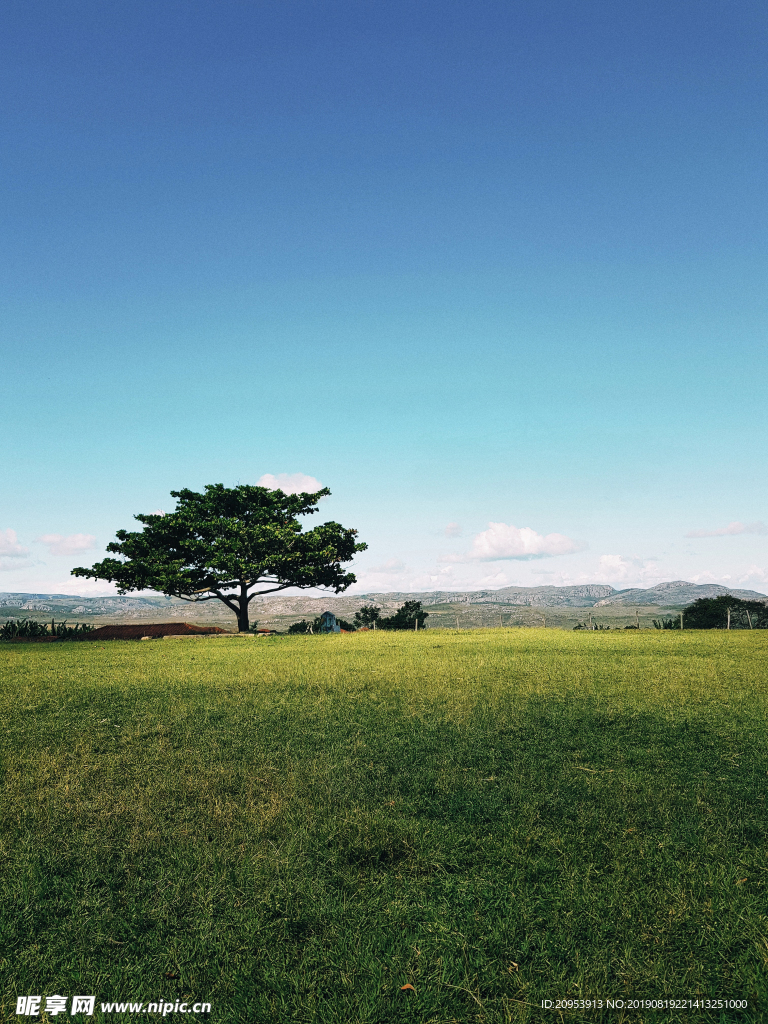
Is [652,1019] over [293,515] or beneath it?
beneath

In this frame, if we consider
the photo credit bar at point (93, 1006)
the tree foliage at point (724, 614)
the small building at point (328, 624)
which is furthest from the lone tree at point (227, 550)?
the photo credit bar at point (93, 1006)

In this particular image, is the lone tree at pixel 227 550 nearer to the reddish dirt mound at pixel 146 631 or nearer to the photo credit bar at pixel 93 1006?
the reddish dirt mound at pixel 146 631

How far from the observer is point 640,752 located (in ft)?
23.8

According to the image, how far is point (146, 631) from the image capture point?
36.4m

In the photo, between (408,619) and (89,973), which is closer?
(89,973)

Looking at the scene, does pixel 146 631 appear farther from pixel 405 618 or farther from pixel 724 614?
pixel 724 614

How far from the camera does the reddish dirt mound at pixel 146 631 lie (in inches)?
1374

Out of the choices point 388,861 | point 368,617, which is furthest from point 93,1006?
point 368,617

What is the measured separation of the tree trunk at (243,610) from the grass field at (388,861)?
1149 inches

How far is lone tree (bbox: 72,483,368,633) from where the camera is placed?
36094mm

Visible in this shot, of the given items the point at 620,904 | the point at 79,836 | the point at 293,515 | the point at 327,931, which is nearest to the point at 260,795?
the point at 79,836

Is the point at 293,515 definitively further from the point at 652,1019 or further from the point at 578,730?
the point at 652,1019

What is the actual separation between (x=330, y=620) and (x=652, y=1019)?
142ft

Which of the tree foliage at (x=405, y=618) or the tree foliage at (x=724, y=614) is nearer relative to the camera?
the tree foliage at (x=724, y=614)
